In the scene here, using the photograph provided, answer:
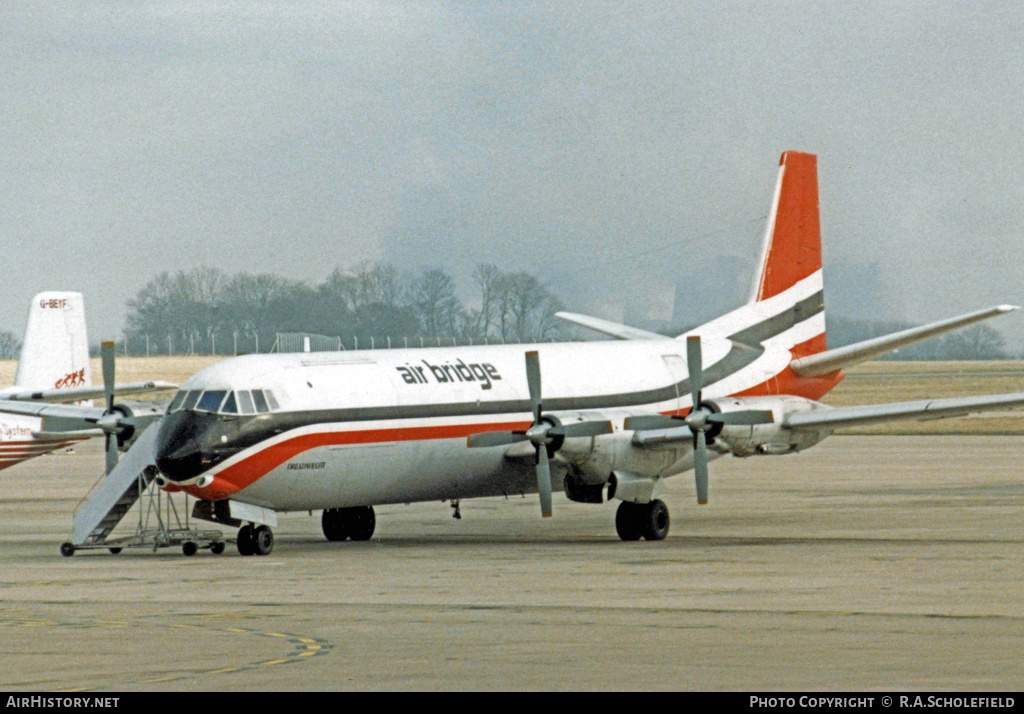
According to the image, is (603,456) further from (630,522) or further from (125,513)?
(125,513)

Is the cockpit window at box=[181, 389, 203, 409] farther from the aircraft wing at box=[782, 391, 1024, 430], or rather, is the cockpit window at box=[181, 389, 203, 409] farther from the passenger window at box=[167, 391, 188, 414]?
the aircraft wing at box=[782, 391, 1024, 430]

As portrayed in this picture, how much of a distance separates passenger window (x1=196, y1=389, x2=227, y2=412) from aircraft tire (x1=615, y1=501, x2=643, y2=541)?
844 cm

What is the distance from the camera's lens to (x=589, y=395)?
34.8 metres

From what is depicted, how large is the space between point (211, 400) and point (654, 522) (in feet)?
30.4

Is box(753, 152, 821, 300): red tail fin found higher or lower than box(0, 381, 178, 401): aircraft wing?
higher

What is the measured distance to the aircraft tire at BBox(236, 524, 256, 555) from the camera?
30594 mm

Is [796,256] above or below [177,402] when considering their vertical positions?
above

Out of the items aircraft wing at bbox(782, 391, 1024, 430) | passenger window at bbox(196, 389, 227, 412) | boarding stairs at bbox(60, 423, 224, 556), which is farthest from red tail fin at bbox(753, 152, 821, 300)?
boarding stairs at bbox(60, 423, 224, 556)

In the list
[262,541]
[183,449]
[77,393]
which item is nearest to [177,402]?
[183,449]

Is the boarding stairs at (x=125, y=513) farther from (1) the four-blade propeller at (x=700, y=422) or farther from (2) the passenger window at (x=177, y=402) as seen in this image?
(1) the four-blade propeller at (x=700, y=422)

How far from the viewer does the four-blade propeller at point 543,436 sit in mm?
31812

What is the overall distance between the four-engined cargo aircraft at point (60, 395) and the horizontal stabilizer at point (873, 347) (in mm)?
15074

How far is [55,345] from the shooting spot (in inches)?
1807

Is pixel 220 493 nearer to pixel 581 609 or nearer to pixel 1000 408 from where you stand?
pixel 581 609
